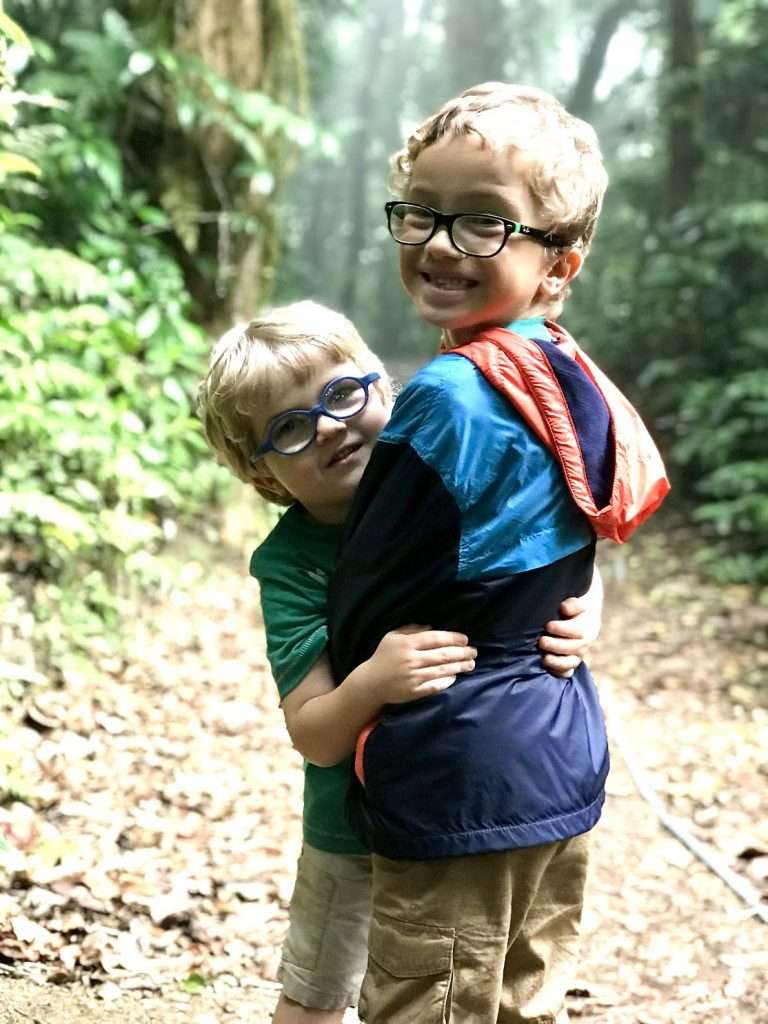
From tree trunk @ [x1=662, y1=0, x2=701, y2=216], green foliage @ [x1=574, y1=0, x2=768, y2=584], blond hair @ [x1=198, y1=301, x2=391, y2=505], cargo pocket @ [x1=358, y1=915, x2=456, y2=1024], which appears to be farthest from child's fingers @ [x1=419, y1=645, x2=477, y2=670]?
tree trunk @ [x1=662, y1=0, x2=701, y2=216]

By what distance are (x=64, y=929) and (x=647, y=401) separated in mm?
8705

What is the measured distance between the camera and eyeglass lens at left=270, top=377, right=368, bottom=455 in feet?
6.23

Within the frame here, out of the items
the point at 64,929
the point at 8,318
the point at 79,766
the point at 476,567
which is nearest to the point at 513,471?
the point at 476,567

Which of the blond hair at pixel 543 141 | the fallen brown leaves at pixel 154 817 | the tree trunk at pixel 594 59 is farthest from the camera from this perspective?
the tree trunk at pixel 594 59

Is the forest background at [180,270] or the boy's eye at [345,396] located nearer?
the boy's eye at [345,396]

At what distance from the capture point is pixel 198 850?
3805mm

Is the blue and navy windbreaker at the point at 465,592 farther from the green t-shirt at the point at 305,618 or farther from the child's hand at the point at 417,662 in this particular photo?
the green t-shirt at the point at 305,618

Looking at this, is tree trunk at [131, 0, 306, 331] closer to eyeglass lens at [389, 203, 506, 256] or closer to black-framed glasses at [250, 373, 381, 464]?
black-framed glasses at [250, 373, 381, 464]

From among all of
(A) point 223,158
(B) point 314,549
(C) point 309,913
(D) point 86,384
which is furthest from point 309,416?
(A) point 223,158

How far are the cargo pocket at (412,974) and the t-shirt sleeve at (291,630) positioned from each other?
45 centimetres

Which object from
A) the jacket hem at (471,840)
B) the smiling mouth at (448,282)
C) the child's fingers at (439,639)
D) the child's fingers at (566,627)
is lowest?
the jacket hem at (471,840)

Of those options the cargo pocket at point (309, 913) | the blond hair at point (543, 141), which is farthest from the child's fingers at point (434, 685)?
the blond hair at point (543, 141)

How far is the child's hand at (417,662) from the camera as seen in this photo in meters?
1.62

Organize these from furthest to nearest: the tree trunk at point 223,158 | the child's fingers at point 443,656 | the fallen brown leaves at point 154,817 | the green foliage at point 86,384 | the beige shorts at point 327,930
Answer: the tree trunk at point 223,158 → the green foliage at point 86,384 → the fallen brown leaves at point 154,817 → the beige shorts at point 327,930 → the child's fingers at point 443,656
